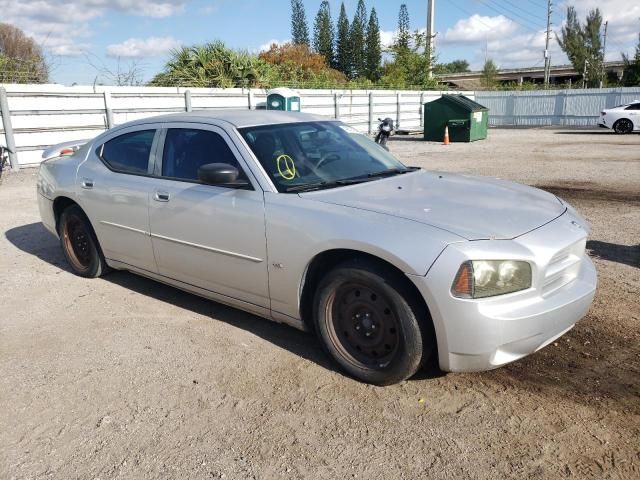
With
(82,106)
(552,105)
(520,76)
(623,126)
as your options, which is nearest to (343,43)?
(520,76)

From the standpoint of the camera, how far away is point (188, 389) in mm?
3357

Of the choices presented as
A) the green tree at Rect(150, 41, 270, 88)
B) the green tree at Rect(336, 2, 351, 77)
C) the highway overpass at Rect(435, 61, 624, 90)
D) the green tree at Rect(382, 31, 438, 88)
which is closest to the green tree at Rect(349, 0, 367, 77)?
the green tree at Rect(336, 2, 351, 77)

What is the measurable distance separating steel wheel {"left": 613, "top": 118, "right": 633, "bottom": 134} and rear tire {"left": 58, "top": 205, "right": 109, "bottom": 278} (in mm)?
26002

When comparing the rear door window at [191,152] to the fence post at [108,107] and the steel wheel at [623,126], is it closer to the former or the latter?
the fence post at [108,107]

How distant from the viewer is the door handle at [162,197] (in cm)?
419

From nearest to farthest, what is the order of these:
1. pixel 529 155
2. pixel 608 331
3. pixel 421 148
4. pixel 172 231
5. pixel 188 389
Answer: pixel 188 389 → pixel 608 331 → pixel 172 231 → pixel 529 155 → pixel 421 148

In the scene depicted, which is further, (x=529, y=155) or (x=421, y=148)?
(x=421, y=148)

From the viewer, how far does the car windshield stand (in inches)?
149

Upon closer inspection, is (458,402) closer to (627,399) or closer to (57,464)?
(627,399)

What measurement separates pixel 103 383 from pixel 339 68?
293 feet

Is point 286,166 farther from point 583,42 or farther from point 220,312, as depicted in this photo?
point 583,42

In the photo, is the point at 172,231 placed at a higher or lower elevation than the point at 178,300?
higher

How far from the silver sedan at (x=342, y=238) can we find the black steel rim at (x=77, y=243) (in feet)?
1.15

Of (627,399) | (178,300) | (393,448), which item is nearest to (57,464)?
(393,448)
